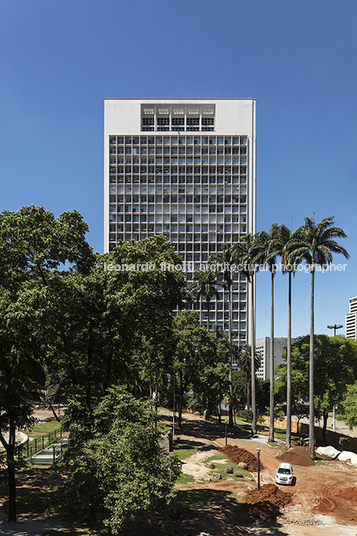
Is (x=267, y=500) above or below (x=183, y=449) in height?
above

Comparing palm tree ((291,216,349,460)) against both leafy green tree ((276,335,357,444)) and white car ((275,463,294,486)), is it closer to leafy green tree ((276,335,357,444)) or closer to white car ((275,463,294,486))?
leafy green tree ((276,335,357,444))

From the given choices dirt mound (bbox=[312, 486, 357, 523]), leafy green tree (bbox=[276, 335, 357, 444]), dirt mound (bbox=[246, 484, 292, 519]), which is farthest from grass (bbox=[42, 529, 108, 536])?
leafy green tree (bbox=[276, 335, 357, 444])

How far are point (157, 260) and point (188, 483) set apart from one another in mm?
18686

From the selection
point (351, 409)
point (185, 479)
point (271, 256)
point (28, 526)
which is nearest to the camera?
point (28, 526)

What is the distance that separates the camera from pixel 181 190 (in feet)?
387

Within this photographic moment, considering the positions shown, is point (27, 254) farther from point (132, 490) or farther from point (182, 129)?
point (182, 129)

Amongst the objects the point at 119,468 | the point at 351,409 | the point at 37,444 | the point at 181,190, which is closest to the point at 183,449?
the point at 37,444

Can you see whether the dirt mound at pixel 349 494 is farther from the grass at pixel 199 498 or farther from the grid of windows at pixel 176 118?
the grid of windows at pixel 176 118

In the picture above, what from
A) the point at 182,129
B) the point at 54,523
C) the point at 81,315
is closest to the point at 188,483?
the point at 54,523

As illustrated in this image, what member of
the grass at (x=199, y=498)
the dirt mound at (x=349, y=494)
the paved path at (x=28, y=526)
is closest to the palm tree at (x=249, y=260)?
the dirt mound at (x=349, y=494)

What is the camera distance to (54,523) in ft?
64.5

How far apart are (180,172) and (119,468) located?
109 meters

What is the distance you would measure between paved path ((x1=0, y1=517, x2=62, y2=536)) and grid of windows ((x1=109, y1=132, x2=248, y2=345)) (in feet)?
317

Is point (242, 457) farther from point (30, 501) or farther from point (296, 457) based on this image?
point (30, 501)
